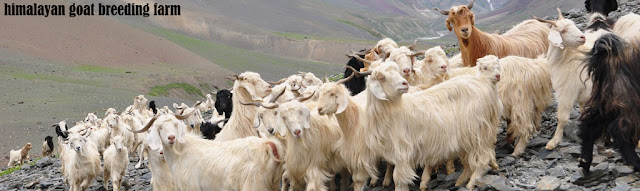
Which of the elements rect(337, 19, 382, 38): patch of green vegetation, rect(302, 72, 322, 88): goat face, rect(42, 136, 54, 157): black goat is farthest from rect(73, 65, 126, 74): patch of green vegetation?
rect(337, 19, 382, 38): patch of green vegetation

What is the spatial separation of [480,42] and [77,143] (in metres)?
6.82

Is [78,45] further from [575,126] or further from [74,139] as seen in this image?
[575,126]

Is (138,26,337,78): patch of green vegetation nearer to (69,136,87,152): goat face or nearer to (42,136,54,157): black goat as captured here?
(42,136,54,157): black goat

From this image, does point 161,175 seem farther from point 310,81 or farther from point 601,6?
point 601,6

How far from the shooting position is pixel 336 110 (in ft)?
21.8

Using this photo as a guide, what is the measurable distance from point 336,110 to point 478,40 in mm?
3414

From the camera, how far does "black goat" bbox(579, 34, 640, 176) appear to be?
5.78 meters

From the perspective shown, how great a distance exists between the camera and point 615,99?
5.84 metres

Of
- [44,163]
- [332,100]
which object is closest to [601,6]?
[332,100]

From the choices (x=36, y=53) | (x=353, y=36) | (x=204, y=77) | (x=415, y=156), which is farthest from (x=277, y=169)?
(x=353, y=36)

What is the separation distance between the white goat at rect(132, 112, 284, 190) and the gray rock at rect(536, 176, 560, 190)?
8.68 ft

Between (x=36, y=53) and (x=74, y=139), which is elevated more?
(x=74, y=139)

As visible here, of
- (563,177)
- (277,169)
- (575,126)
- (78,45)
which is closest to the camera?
(563,177)

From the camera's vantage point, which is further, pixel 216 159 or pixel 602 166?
pixel 216 159
